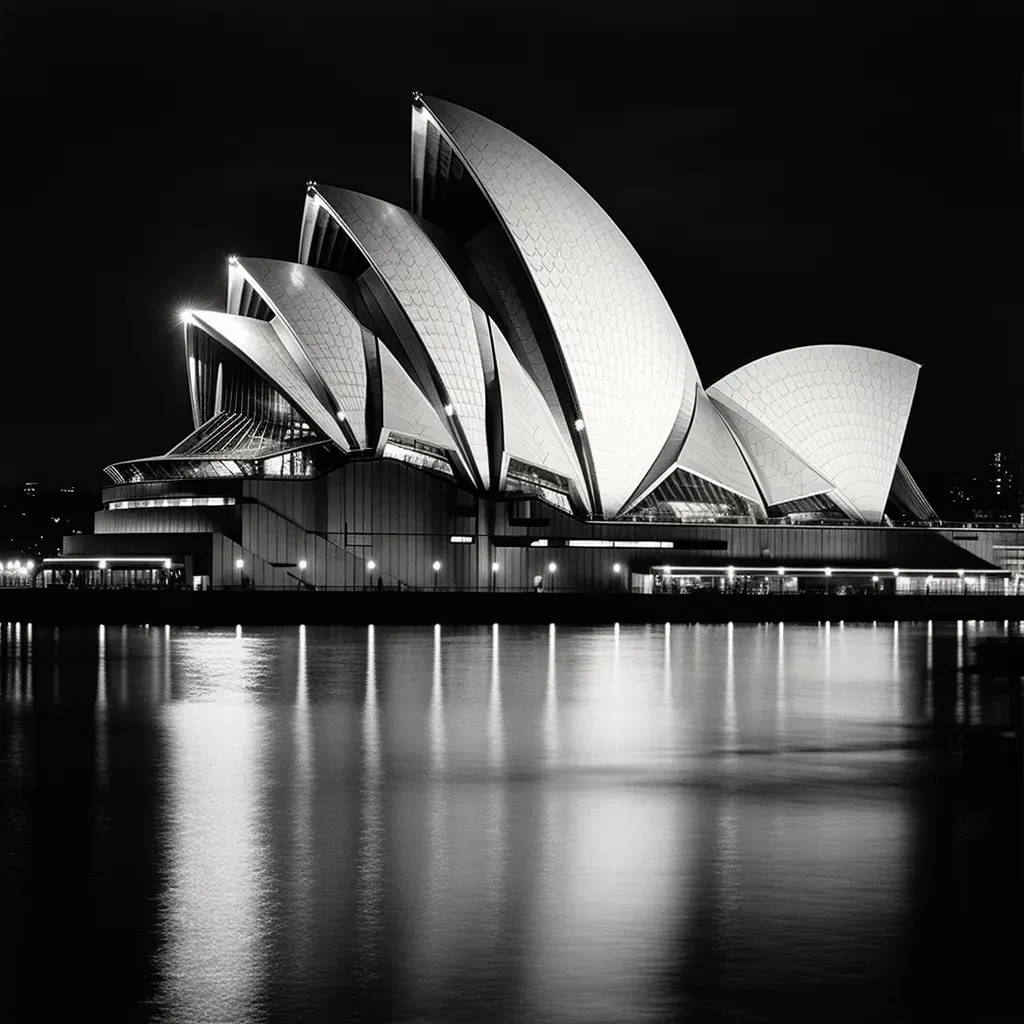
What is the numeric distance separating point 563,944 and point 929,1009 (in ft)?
7.22

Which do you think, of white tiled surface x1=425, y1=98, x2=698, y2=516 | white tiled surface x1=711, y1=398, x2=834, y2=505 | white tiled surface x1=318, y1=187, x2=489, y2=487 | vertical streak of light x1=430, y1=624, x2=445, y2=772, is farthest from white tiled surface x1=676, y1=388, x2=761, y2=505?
vertical streak of light x1=430, y1=624, x2=445, y2=772

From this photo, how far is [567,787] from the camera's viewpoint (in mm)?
14602

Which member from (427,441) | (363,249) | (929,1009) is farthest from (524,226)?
(929,1009)

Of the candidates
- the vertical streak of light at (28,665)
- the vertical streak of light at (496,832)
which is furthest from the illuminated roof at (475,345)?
the vertical streak of light at (496,832)

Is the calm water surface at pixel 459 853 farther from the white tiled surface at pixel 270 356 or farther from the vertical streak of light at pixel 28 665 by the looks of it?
the white tiled surface at pixel 270 356

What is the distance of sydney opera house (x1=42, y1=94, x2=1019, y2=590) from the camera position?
51.8 meters

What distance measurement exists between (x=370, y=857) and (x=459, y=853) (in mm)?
705

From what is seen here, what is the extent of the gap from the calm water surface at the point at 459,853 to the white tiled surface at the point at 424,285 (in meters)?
28.7

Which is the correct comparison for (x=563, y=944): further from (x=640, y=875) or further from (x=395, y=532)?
(x=395, y=532)

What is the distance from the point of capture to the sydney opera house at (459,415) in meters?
51.8

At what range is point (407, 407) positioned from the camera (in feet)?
177

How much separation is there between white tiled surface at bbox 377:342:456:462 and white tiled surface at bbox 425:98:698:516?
17.9 feet

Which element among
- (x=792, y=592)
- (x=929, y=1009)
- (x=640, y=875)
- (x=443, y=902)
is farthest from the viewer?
(x=792, y=592)

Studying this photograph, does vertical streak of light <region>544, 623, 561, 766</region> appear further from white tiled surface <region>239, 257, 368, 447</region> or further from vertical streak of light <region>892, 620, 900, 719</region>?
white tiled surface <region>239, 257, 368, 447</region>
